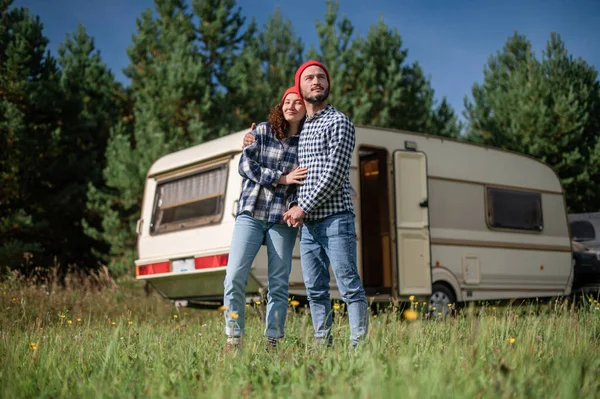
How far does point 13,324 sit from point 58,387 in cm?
398

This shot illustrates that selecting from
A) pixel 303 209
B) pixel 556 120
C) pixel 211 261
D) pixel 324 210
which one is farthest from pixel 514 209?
pixel 556 120

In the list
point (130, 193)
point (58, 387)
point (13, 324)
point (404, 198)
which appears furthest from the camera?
point (130, 193)

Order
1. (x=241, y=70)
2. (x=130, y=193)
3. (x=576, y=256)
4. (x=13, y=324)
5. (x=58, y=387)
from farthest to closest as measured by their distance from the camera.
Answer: (x=241, y=70)
(x=130, y=193)
(x=576, y=256)
(x=13, y=324)
(x=58, y=387)

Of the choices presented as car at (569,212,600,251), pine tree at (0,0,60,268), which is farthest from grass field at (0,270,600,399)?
pine tree at (0,0,60,268)

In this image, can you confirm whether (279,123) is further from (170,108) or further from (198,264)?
(170,108)

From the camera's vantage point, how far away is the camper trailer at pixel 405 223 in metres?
7.62

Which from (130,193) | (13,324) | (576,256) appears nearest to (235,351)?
(13,324)

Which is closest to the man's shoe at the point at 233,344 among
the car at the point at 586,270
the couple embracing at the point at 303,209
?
the couple embracing at the point at 303,209

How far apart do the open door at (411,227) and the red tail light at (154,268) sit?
2795mm

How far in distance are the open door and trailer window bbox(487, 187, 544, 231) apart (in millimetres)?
1512

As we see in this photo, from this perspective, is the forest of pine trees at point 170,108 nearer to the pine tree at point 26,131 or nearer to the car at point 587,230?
the pine tree at point 26,131

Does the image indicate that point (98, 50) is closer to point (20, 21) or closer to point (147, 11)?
point (147, 11)

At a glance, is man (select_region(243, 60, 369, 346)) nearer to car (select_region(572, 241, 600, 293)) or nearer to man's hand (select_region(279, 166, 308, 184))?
man's hand (select_region(279, 166, 308, 184))

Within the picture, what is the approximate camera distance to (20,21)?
16.3 meters
